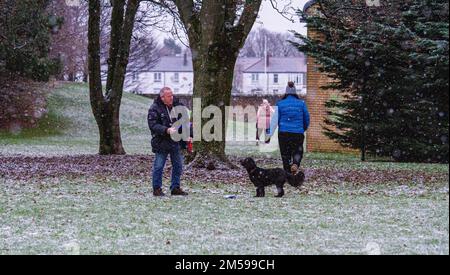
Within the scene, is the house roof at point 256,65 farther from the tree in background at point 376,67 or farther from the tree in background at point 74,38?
the tree in background at point 376,67

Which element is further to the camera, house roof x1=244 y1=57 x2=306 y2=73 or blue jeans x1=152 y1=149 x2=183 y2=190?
house roof x1=244 y1=57 x2=306 y2=73

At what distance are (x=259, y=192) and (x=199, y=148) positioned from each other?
6592 millimetres

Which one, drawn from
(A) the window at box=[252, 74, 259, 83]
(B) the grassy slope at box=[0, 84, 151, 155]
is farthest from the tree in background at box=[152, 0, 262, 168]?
(A) the window at box=[252, 74, 259, 83]

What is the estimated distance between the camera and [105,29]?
70125 mm

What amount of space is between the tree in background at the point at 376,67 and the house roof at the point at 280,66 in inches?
4128

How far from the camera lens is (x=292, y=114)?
16.1 metres

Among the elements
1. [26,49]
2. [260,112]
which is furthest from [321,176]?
[26,49]

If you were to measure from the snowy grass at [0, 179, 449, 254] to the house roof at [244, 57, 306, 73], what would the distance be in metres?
119

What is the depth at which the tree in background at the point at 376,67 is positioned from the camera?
76.2 feet

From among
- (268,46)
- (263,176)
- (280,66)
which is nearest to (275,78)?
(280,66)

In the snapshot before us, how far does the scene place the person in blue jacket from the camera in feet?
52.7

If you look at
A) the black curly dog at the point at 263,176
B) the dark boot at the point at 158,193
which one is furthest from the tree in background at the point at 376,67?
the dark boot at the point at 158,193

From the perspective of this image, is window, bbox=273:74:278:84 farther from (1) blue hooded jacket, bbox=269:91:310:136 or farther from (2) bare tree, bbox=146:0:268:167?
(1) blue hooded jacket, bbox=269:91:310:136
